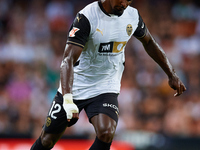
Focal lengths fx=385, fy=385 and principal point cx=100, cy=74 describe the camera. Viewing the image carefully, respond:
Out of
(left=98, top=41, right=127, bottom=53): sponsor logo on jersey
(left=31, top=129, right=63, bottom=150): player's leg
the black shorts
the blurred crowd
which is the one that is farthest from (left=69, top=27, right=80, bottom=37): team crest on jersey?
the blurred crowd

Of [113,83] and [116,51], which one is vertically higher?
[116,51]

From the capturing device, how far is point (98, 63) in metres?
4.58

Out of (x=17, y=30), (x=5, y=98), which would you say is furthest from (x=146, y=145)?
(x=17, y=30)

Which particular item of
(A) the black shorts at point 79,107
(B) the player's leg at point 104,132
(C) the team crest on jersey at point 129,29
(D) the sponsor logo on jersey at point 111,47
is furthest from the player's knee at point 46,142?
(C) the team crest on jersey at point 129,29

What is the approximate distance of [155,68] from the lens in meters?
10.2

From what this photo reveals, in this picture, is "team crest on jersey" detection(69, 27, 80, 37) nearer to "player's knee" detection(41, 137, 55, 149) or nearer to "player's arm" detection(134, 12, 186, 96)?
"player's arm" detection(134, 12, 186, 96)

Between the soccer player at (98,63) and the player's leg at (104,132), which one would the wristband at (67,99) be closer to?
the soccer player at (98,63)

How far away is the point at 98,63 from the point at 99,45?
247 millimetres

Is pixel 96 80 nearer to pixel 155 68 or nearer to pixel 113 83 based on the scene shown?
pixel 113 83

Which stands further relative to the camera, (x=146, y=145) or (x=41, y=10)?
(x=41, y=10)

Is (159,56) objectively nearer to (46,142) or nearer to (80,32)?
(80,32)

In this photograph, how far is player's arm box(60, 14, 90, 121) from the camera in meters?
3.84

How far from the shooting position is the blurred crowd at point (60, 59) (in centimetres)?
912

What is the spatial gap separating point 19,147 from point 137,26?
401cm
